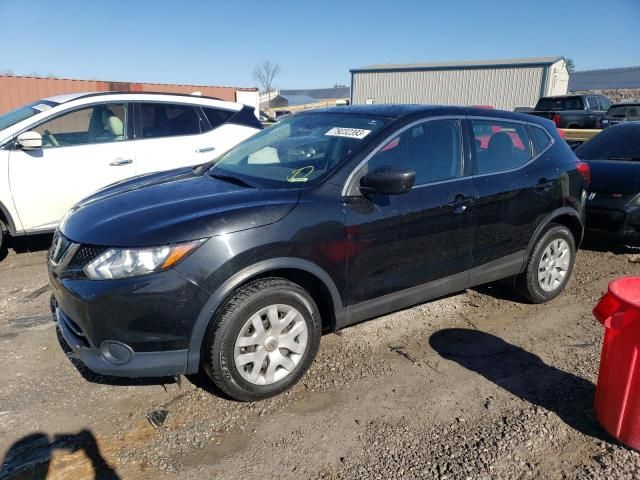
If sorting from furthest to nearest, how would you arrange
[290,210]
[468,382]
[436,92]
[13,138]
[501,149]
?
[436,92] → [13,138] → [501,149] → [468,382] → [290,210]

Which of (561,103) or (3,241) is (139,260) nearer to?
(3,241)

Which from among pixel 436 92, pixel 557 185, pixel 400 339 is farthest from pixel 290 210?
pixel 436 92

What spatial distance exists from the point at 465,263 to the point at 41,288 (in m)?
3.82

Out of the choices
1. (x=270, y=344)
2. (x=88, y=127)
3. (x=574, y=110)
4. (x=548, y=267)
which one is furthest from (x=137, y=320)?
(x=574, y=110)

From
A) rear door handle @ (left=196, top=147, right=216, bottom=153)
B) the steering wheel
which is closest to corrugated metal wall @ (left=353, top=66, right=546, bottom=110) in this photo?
rear door handle @ (left=196, top=147, right=216, bottom=153)

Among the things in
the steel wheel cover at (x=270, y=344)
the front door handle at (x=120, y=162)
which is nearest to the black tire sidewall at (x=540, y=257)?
the steel wheel cover at (x=270, y=344)

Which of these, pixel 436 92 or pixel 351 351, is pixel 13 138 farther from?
pixel 436 92

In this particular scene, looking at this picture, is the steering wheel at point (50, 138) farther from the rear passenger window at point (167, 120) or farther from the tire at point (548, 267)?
the tire at point (548, 267)

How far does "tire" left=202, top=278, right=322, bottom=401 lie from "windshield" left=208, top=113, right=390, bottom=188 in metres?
0.73

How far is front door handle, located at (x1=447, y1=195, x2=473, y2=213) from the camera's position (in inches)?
136

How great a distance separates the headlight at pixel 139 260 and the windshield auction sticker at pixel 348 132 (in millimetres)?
1413

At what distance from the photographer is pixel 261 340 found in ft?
9.09

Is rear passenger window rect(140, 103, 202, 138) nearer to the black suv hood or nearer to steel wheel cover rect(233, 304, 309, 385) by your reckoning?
the black suv hood

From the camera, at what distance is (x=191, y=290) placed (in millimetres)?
2504
